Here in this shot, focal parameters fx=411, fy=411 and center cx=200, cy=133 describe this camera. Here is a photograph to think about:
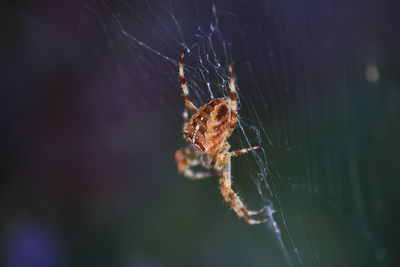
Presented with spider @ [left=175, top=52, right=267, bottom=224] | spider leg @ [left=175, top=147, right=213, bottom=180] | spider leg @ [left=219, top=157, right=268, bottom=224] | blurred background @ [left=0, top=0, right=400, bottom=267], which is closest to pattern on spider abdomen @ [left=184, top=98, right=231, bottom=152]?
spider @ [left=175, top=52, right=267, bottom=224]

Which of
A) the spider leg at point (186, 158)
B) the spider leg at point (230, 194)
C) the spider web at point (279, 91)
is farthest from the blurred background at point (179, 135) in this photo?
the spider leg at point (230, 194)

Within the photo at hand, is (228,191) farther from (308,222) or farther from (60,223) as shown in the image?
(60,223)

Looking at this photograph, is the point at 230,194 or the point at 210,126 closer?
the point at 210,126

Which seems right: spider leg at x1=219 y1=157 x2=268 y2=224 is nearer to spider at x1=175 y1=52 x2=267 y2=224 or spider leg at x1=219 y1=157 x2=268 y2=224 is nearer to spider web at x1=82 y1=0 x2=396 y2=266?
spider at x1=175 y1=52 x2=267 y2=224

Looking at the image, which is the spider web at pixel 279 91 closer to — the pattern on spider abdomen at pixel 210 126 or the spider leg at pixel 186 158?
the spider leg at pixel 186 158

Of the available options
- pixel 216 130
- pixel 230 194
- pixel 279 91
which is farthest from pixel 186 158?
pixel 279 91

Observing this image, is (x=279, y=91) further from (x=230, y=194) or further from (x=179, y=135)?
(x=230, y=194)
